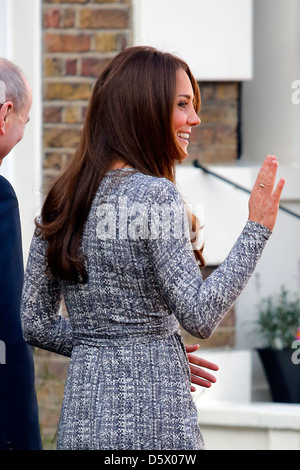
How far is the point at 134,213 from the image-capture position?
2055 mm

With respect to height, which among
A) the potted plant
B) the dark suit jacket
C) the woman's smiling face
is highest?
the woman's smiling face

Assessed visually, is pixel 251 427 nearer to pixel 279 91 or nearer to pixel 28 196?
pixel 28 196

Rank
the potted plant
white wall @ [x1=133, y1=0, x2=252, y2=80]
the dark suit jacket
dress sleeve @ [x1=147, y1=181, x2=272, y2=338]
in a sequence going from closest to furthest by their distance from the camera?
dress sleeve @ [x1=147, y1=181, x2=272, y2=338], the dark suit jacket, white wall @ [x1=133, y1=0, x2=252, y2=80], the potted plant

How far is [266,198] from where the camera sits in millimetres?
2080

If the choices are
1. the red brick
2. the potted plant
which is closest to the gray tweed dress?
the red brick

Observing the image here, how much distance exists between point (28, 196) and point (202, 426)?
1.41m

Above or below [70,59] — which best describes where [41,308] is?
below

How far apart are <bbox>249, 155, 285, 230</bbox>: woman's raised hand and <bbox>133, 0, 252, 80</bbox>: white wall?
100 inches

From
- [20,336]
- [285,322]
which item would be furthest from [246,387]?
[20,336]

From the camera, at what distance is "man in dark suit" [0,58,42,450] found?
8.42 feet

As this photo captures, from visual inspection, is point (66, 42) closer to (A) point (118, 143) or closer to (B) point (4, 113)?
(B) point (4, 113)

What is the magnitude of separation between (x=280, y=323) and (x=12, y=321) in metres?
2.62

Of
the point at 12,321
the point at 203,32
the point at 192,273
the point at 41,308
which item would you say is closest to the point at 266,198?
the point at 192,273

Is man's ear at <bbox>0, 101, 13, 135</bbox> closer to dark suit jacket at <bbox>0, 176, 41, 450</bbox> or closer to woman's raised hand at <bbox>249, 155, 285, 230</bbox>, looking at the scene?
dark suit jacket at <bbox>0, 176, 41, 450</bbox>
